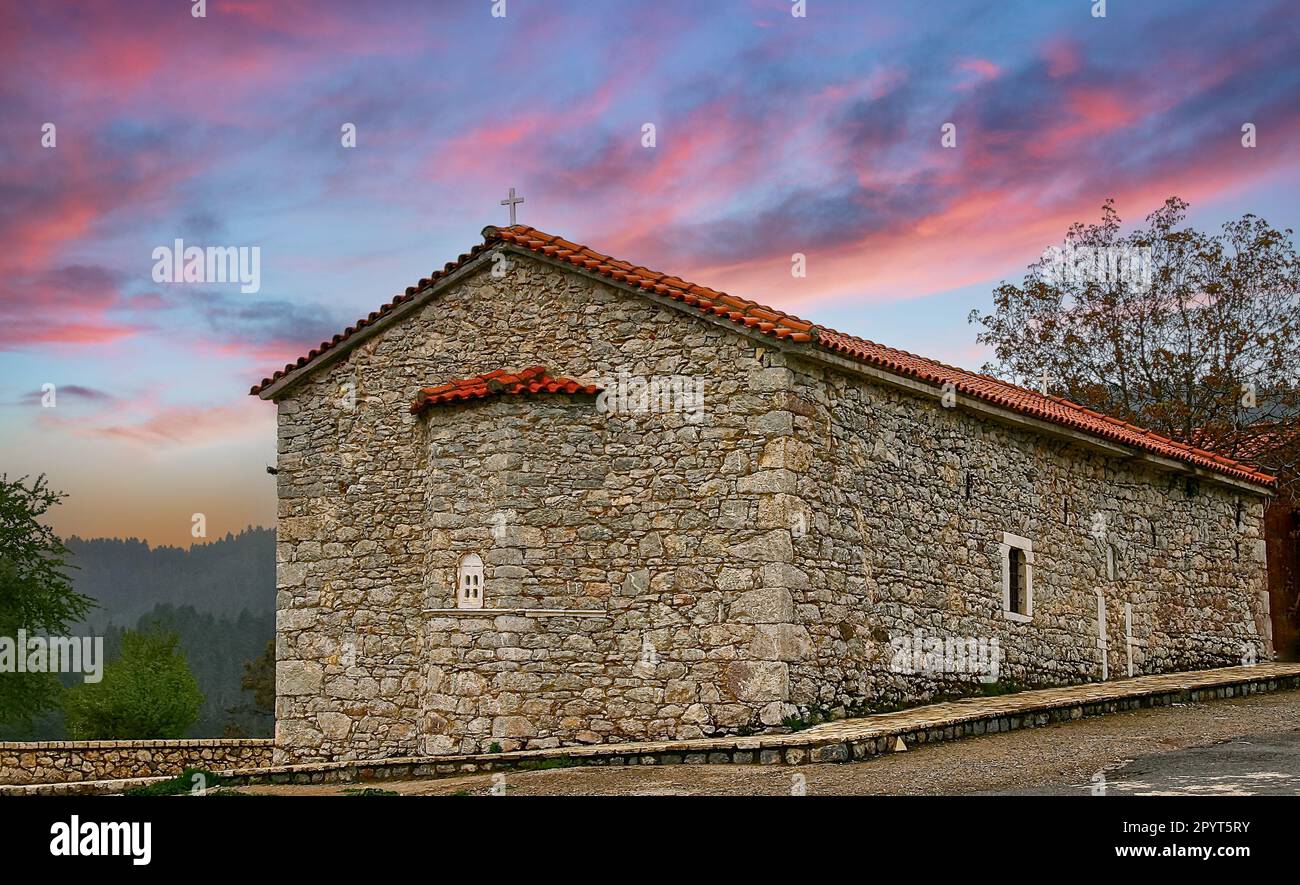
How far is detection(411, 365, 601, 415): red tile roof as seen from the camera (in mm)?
14641

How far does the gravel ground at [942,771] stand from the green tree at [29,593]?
51.9 feet

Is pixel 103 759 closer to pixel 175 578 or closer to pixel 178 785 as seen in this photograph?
pixel 178 785

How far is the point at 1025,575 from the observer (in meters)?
18.0

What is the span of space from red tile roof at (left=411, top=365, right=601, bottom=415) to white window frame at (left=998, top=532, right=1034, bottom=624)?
623 cm

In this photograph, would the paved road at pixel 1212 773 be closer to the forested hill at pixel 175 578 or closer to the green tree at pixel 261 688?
the green tree at pixel 261 688

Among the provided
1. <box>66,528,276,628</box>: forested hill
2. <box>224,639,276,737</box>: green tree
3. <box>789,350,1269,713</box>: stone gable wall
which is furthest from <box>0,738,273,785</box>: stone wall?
<box>66,528,276,628</box>: forested hill

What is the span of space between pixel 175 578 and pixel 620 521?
93964 millimetres

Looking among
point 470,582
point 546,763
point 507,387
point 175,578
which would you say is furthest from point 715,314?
point 175,578

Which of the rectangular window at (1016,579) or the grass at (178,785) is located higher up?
the rectangular window at (1016,579)

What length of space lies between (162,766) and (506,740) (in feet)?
18.6

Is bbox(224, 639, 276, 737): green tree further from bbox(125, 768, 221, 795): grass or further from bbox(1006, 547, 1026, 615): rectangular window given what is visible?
bbox(1006, 547, 1026, 615): rectangular window

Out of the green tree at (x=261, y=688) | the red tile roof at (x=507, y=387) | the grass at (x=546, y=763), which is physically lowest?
the green tree at (x=261, y=688)

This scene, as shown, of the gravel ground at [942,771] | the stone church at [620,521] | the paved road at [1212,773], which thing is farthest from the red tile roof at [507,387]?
the paved road at [1212,773]

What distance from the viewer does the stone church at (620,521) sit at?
557 inches
